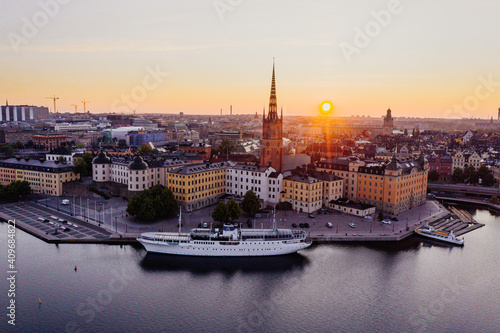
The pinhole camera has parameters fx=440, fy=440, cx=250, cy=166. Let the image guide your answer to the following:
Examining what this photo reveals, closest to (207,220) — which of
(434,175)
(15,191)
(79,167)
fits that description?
(79,167)

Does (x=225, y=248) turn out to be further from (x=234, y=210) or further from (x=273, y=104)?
(x=273, y=104)

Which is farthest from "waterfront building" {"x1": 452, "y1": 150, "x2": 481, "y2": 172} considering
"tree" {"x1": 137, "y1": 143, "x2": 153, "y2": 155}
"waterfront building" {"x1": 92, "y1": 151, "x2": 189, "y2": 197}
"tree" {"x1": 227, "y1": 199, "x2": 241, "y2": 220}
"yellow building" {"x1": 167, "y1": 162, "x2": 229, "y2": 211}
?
"tree" {"x1": 137, "y1": 143, "x2": 153, "y2": 155}

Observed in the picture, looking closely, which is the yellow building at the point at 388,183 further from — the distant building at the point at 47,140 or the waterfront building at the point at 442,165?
the distant building at the point at 47,140

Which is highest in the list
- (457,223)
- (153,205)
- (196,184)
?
(196,184)

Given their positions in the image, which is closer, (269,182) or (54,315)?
(54,315)

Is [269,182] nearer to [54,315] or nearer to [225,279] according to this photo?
[225,279]

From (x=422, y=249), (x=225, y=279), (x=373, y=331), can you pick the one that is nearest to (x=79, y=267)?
(x=225, y=279)
